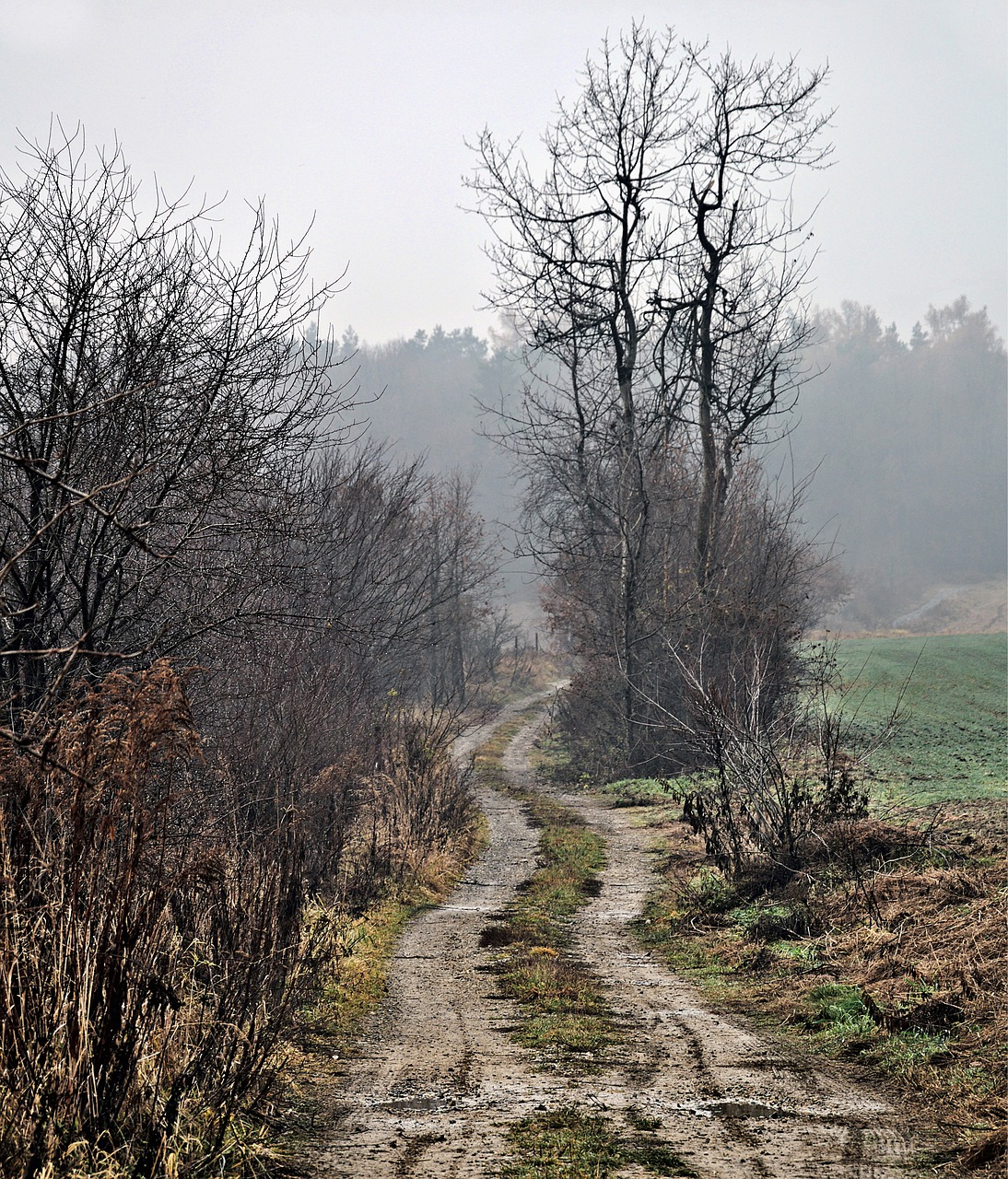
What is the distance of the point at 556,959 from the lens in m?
8.87

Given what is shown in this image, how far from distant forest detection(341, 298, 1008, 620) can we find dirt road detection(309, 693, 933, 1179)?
8728cm

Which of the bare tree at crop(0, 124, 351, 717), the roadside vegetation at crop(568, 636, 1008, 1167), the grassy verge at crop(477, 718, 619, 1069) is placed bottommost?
the grassy verge at crop(477, 718, 619, 1069)

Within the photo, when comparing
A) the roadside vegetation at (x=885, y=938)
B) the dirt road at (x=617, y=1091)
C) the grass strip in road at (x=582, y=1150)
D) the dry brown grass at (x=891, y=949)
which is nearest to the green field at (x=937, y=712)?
the roadside vegetation at (x=885, y=938)

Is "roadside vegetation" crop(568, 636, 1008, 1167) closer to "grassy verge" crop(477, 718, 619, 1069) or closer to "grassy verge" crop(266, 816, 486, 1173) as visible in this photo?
"grassy verge" crop(477, 718, 619, 1069)

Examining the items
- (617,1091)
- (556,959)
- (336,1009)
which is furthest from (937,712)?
(617,1091)

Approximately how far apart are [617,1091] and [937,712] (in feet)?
70.8

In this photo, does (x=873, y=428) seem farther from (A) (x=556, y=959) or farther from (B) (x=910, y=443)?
(A) (x=556, y=959)

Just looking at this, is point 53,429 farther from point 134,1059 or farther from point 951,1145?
point 951,1145

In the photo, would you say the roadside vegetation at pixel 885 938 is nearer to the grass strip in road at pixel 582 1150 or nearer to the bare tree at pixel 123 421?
the grass strip in road at pixel 582 1150

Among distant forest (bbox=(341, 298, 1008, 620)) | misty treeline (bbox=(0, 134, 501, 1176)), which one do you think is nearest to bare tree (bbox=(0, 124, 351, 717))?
misty treeline (bbox=(0, 134, 501, 1176))

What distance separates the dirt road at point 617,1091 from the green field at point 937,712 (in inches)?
164

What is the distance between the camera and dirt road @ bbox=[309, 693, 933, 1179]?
455 centimetres

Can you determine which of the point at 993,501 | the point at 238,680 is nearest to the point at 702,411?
the point at 238,680

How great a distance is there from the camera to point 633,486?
79.2ft
